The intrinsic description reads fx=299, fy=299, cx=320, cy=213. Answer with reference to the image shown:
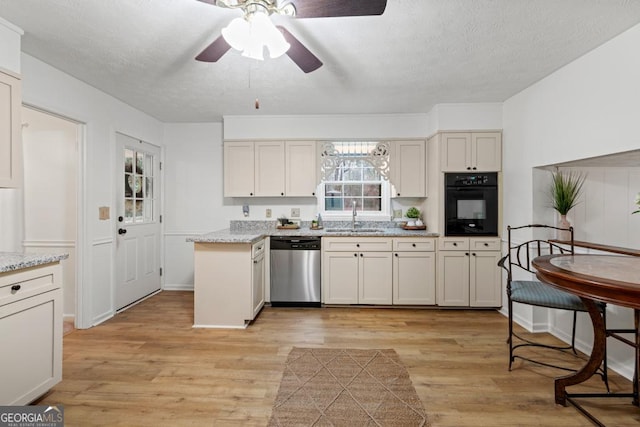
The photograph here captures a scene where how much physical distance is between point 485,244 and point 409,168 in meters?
1.31

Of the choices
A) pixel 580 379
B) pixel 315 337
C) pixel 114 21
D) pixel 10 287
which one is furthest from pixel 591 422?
pixel 114 21

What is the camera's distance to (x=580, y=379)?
75.6 inches

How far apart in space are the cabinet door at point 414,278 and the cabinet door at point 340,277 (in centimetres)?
50

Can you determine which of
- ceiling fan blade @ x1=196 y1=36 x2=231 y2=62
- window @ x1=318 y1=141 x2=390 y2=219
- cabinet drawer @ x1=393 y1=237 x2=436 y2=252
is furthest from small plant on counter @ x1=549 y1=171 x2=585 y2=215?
ceiling fan blade @ x1=196 y1=36 x2=231 y2=62

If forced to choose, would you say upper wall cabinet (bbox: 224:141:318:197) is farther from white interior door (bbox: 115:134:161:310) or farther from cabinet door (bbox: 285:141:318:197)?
white interior door (bbox: 115:134:161:310)

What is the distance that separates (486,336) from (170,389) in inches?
109

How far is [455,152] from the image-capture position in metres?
3.58

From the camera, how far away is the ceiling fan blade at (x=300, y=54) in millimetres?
1729

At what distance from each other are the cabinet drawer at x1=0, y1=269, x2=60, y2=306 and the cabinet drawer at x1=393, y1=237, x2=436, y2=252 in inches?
126

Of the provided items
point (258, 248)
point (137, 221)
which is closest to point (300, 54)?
point (258, 248)

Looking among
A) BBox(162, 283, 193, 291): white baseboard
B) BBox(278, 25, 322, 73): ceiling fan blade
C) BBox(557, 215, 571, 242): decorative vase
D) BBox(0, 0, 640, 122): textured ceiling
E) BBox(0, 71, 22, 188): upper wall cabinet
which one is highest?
BBox(0, 0, 640, 122): textured ceiling

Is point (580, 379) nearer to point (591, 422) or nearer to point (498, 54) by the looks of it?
point (591, 422)

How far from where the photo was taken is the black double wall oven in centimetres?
355

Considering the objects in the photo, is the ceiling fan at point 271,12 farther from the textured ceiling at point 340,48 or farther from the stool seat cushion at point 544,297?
the stool seat cushion at point 544,297
